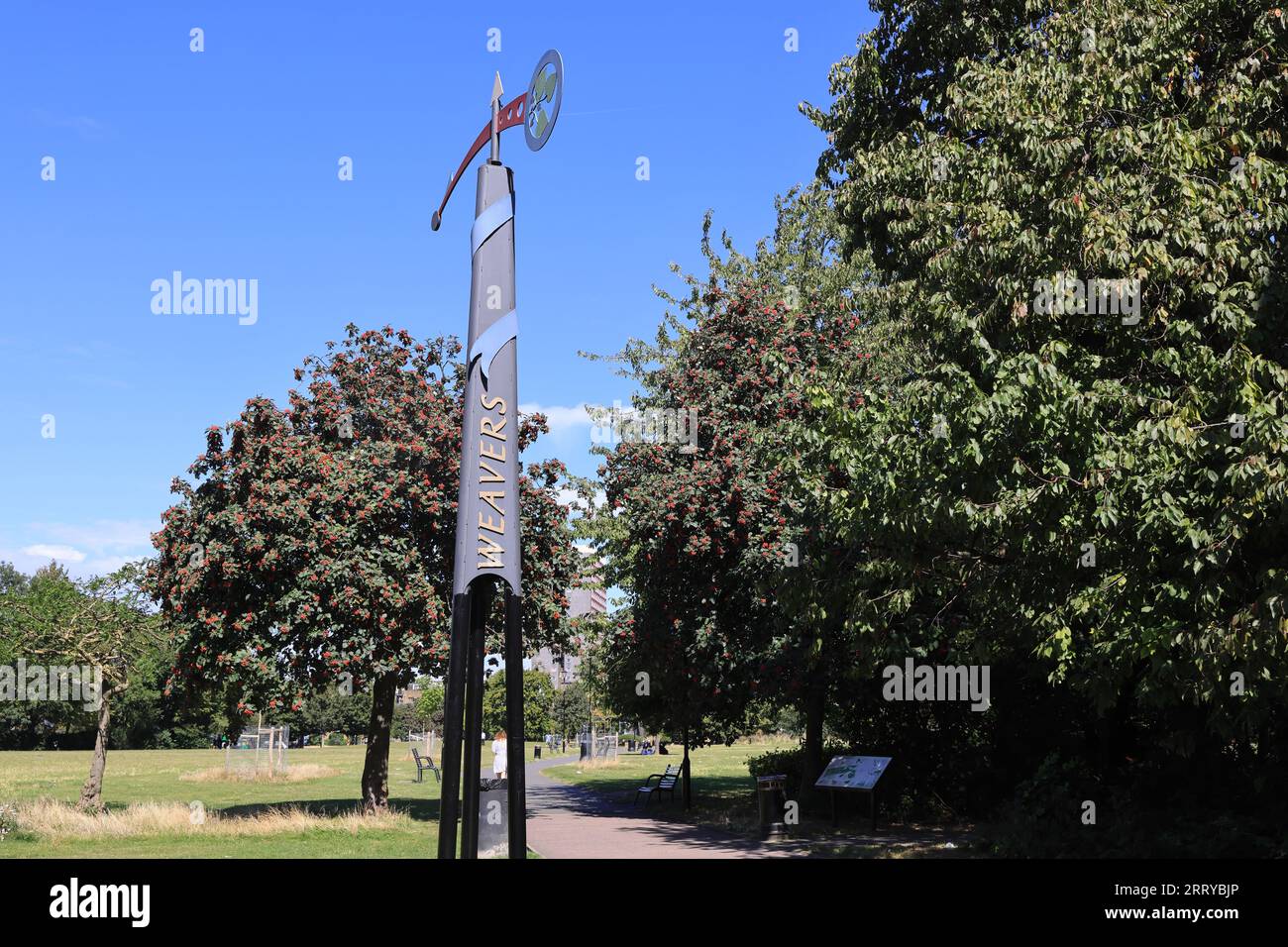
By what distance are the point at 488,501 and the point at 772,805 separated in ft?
35.6

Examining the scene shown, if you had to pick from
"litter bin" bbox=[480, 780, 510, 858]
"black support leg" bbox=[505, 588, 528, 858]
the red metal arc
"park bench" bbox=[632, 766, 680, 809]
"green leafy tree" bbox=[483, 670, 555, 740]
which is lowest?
"green leafy tree" bbox=[483, 670, 555, 740]

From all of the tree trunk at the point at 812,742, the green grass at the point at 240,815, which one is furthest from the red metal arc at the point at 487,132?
the tree trunk at the point at 812,742

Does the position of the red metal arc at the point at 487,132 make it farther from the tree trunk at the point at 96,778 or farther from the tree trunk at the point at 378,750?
the tree trunk at the point at 96,778

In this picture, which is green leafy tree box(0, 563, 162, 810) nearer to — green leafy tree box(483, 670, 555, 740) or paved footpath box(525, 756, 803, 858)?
paved footpath box(525, 756, 803, 858)

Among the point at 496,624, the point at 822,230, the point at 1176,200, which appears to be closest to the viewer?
the point at 1176,200

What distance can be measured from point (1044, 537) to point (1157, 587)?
1104mm

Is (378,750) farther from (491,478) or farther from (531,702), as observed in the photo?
(531,702)

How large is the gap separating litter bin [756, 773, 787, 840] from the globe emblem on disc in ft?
38.5

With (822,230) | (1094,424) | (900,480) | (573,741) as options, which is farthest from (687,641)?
(573,741)

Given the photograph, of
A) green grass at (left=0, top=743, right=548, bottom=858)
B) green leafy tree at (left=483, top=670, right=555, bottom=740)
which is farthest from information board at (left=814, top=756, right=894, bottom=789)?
green leafy tree at (left=483, top=670, right=555, bottom=740)

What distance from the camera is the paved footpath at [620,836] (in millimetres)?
14555

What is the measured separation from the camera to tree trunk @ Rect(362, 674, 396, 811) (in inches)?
770
